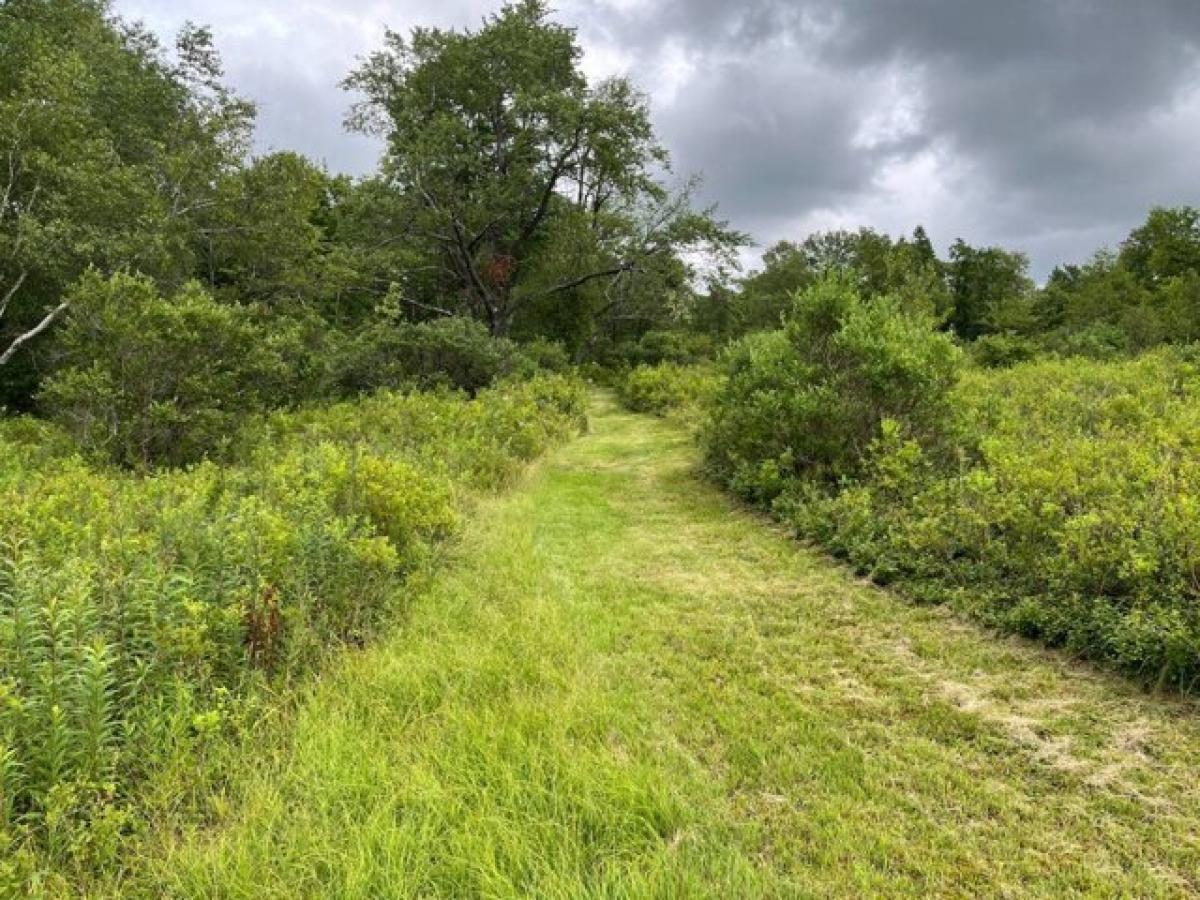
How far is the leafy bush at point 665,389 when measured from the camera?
17872mm

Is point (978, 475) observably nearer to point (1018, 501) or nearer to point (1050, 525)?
point (1018, 501)

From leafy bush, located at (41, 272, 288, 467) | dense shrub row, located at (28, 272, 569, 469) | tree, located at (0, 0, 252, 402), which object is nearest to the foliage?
dense shrub row, located at (28, 272, 569, 469)

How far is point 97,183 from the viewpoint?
12359 millimetres

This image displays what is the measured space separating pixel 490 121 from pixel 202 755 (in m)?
23.7

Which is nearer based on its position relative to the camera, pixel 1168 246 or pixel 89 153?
pixel 89 153

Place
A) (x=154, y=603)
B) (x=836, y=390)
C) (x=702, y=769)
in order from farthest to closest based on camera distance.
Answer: (x=836, y=390) < (x=154, y=603) < (x=702, y=769)

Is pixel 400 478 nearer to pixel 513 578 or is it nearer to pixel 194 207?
pixel 513 578

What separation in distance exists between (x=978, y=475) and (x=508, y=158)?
69.0ft

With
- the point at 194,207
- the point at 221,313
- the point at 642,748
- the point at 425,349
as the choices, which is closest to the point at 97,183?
the point at 194,207

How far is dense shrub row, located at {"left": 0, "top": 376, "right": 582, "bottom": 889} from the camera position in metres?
2.48

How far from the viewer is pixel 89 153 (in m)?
12.5

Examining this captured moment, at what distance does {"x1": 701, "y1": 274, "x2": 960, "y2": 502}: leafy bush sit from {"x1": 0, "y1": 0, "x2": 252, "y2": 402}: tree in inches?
442

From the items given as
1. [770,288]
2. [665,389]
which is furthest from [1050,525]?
[770,288]

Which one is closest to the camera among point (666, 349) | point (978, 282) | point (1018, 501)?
point (1018, 501)
